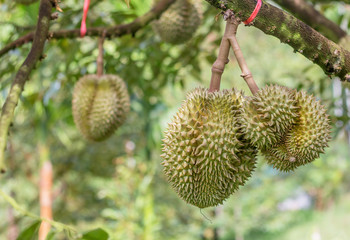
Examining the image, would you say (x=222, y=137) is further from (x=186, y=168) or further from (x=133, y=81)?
(x=133, y=81)

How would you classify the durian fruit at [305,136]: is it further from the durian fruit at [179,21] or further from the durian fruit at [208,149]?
the durian fruit at [179,21]

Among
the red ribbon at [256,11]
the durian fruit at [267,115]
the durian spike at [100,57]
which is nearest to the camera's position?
the red ribbon at [256,11]

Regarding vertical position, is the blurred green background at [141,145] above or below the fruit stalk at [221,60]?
below

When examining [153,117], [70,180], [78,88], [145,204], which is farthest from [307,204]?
[78,88]

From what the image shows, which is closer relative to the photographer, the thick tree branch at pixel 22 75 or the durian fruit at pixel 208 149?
the thick tree branch at pixel 22 75

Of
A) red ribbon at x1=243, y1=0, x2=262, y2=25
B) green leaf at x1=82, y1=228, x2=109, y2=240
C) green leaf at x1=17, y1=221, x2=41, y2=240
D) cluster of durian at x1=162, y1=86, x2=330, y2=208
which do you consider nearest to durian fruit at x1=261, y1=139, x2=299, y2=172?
cluster of durian at x1=162, y1=86, x2=330, y2=208

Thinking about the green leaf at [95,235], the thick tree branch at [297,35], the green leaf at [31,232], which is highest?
the thick tree branch at [297,35]

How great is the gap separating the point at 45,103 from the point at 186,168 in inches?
56.8

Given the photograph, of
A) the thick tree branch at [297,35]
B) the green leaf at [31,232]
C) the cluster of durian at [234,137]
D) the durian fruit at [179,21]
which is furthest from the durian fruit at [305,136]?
the durian fruit at [179,21]

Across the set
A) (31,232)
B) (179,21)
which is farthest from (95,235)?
(179,21)

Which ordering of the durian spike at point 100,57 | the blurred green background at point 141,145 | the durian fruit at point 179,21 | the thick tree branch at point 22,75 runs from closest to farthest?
the thick tree branch at point 22,75
the durian spike at point 100,57
the durian fruit at point 179,21
the blurred green background at point 141,145

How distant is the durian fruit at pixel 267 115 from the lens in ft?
3.06

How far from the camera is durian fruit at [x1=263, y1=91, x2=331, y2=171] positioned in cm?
96

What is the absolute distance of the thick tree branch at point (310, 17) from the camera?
1.23 m
